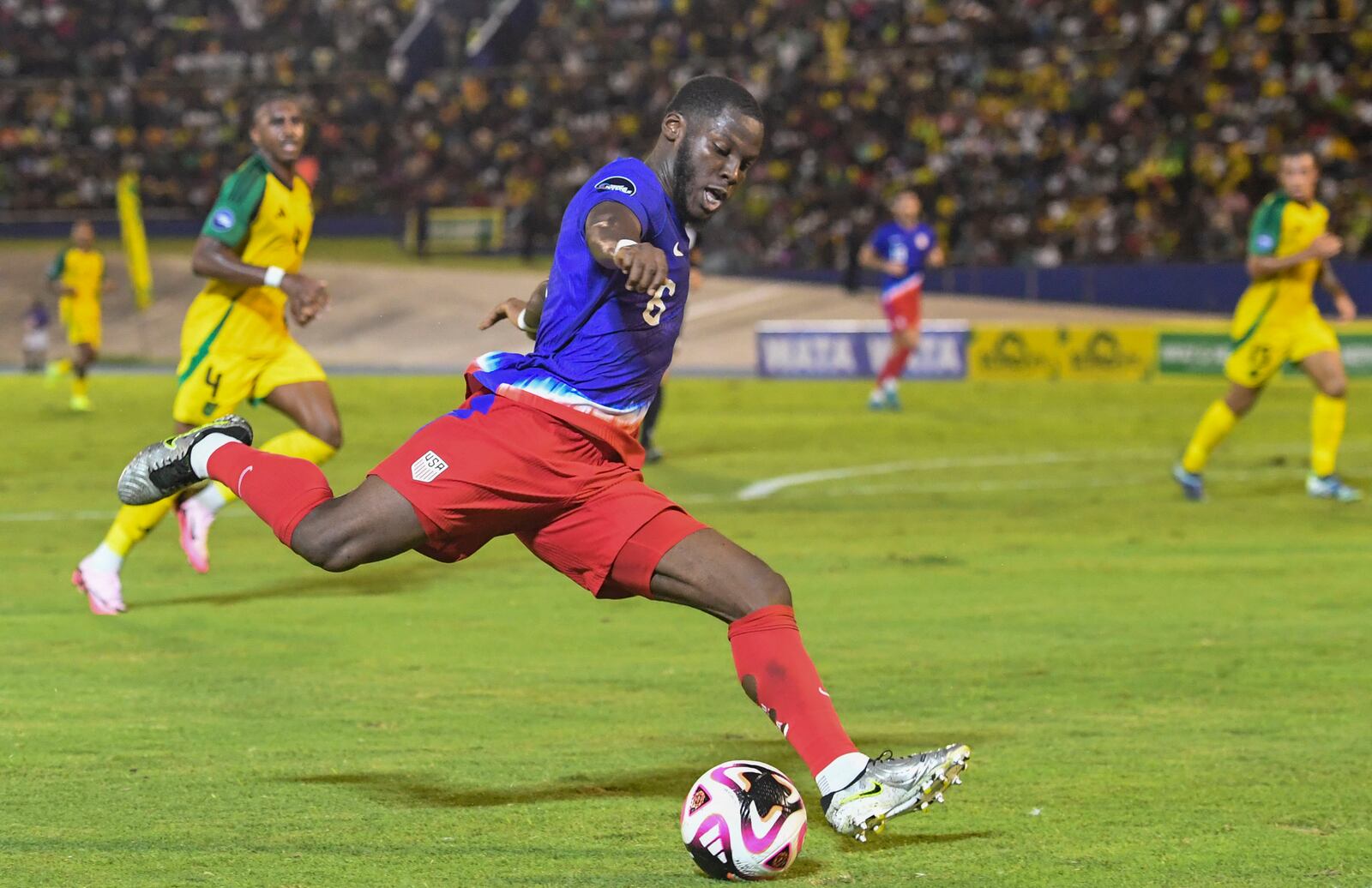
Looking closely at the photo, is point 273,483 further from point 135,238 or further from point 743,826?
point 135,238

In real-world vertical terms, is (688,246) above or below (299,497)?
above

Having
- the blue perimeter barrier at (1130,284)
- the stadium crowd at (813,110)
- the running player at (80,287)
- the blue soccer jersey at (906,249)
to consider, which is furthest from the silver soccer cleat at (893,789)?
the stadium crowd at (813,110)

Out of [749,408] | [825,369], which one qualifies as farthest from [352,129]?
[749,408]

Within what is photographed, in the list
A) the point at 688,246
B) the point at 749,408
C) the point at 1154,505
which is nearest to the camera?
the point at 688,246

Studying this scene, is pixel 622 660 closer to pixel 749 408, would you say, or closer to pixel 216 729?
pixel 216 729

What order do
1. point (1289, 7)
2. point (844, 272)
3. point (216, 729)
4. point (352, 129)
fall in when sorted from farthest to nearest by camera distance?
point (352, 129) → point (844, 272) → point (1289, 7) → point (216, 729)

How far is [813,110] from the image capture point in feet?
121

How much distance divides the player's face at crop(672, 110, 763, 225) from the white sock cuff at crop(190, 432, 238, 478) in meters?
1.61

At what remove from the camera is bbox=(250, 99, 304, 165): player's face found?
30.3ft

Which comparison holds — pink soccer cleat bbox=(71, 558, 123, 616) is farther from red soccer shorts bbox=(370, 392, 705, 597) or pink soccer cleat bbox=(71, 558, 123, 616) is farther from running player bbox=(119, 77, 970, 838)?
red soccer shorts bbox=(370, 392, 705, 597)

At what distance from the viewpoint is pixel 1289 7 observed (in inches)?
1292

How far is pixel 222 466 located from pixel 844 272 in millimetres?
30281

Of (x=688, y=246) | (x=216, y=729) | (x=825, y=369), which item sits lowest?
(x=825, y=369)

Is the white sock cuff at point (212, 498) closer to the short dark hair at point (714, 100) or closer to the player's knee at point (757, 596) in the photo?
the short dark hair at point (714, 100)
